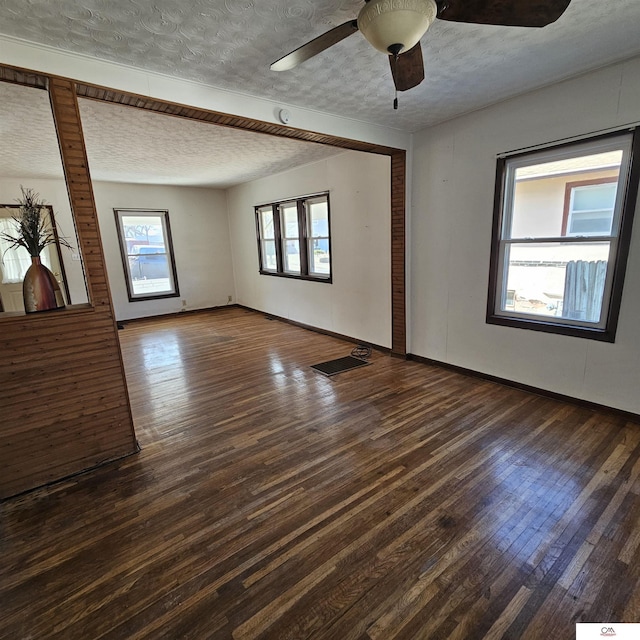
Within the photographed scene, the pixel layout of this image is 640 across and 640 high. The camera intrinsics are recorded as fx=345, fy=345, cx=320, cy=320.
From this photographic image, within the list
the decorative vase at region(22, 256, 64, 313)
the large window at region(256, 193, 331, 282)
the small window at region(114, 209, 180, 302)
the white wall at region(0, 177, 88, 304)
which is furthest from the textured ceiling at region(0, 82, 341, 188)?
the decorative vase at region(22, 256, 64, 313)

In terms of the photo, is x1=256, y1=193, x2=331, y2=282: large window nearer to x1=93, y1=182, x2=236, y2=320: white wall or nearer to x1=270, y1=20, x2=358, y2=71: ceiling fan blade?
x1=93, y1=182, x2=236, y2=320: white wall

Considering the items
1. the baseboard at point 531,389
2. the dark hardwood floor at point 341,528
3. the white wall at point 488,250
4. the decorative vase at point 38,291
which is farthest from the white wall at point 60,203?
the baseboard at point 531,389

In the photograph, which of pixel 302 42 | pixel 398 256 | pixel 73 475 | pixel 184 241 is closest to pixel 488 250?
pixel 398 256

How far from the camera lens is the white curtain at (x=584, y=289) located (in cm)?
279

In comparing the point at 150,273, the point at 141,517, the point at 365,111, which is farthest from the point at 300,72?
the point at 150,273

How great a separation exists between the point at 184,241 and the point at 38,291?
5.41 meters

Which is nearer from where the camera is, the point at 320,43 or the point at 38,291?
the point at 320,43

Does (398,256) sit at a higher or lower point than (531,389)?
higher

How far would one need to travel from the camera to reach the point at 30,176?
18.0 ft

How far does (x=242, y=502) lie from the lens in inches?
79.9

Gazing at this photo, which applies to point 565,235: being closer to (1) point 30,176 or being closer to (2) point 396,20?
(2) point 396,20

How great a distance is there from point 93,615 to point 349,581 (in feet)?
3.53

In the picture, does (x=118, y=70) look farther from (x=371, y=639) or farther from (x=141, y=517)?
(x=371, y=639)

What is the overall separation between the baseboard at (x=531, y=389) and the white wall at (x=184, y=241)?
5137 millimetres
